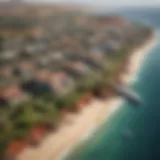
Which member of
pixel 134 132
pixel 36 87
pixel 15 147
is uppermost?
pixel 36 87

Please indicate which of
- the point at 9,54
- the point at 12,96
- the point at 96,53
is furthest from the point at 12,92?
the point at 96,53

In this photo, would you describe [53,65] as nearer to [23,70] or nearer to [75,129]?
[23,70]

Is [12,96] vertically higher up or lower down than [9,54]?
lower down

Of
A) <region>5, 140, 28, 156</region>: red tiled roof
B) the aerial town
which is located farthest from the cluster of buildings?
<region>5, 140, 28, 156</region>: red tiled roof

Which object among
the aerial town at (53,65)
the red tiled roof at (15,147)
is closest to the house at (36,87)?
the aerial town at (53,65)

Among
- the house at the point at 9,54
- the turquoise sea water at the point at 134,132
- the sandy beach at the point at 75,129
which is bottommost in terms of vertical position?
the turquoise sea water at the point at 134,132

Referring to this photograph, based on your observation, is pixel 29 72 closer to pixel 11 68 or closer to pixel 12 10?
pixel 11 68

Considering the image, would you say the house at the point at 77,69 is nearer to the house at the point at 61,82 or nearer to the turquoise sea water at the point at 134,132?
the house at the point at 61,82
